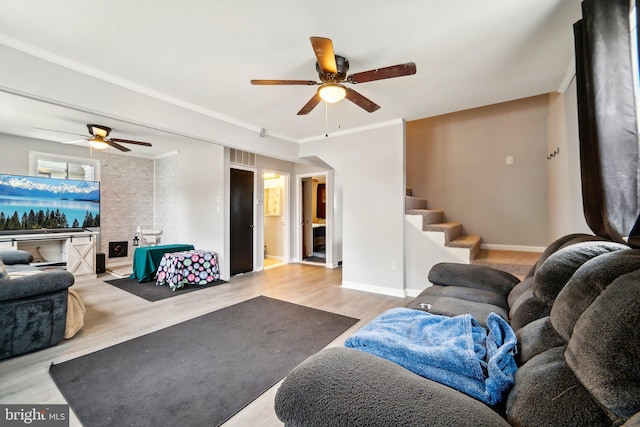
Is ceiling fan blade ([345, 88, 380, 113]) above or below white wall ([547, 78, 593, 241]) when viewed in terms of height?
above

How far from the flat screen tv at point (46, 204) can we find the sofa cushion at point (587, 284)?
6.86m

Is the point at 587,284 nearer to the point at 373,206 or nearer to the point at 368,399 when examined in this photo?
the point at 368,399

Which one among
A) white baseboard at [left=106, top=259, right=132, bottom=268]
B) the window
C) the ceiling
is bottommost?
white baseboard at [left=106, top=259, right=132, bottom=268]

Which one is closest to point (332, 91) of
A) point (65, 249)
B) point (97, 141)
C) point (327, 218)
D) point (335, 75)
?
point (335, 75)

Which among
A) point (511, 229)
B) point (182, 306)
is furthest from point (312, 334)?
point (511, 229)

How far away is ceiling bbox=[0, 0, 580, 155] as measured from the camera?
5.80 ft

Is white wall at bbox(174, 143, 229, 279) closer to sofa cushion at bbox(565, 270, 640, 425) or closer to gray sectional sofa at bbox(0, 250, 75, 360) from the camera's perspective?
gray sectional sofa at bbox(0, 250, 75, 360)

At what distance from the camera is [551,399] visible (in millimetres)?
690

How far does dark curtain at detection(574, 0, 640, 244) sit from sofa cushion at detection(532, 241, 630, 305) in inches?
10.3

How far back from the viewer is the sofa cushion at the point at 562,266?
1.14 meters

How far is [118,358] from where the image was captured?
2.22 m

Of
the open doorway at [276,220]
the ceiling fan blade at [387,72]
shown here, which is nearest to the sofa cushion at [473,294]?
the ceiling fan blade at [387,72]

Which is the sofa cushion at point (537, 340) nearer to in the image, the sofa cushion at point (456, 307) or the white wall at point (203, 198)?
the sofa cushion at point (456, 307)

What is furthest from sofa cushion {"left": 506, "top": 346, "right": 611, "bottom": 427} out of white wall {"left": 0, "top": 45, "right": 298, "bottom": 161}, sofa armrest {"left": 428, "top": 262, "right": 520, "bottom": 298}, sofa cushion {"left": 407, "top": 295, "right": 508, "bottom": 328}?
white wall {"left": 0, "top": 45, "right": 298, "bottom": 161}
